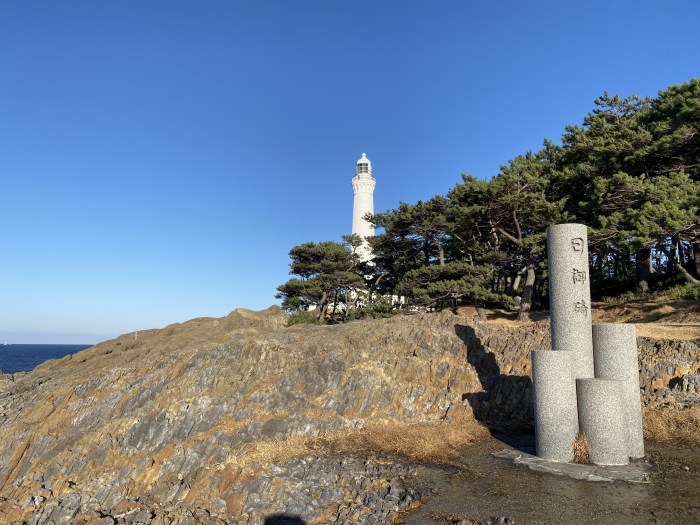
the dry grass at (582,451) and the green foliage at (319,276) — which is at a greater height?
the green foliage at (319,276)

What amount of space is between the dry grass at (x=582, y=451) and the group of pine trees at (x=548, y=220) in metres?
12.2

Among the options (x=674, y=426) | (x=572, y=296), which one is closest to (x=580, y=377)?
(x=572, y=296)

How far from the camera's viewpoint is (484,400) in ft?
49.7

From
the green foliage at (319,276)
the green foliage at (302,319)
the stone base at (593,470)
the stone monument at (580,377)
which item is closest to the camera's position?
the stone base at (593,470)

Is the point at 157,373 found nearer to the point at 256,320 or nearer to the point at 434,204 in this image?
the point at 256,320

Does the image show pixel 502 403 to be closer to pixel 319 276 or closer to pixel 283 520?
pixel 283 520

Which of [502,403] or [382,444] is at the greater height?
[502,403]

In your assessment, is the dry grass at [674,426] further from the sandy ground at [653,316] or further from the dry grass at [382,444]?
the sandy ground at [653,316]

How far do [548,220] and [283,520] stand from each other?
78.2 feet

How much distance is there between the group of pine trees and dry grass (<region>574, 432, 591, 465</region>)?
40.0 ft

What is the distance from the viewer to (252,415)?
561 inches

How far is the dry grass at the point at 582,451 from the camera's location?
10601 millimetres

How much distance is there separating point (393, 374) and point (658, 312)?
1587 cm

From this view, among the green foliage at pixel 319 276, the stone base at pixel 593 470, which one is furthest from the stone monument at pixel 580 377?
the green foliage at pixel 319 276
